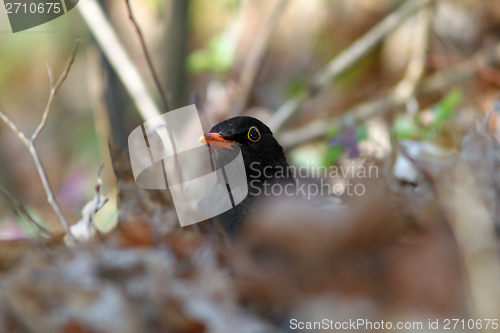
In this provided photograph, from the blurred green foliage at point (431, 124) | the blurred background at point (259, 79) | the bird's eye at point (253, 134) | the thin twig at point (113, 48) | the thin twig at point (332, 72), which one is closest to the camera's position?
the bird's eye at point (253, 134)

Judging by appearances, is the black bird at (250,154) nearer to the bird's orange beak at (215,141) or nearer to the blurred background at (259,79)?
the bird's orange beak at (215,141)

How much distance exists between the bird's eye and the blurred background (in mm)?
840

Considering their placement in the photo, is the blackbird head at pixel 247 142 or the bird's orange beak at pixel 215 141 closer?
the bird's orange beak at pixel 215 141

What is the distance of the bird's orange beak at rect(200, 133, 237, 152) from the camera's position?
2713 millimetres

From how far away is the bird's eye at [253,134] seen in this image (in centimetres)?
298

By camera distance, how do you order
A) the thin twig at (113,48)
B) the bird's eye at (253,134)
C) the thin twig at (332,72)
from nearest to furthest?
the bird's eye at (253,134) < the thin twig at (113,48) < the thin twig at (332,72)

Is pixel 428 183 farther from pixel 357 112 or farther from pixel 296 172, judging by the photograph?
pixel 357 112

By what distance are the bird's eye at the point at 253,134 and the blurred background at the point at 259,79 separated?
84 cm

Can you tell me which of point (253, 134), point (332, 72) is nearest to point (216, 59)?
point (332, 72)

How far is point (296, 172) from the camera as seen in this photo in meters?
4.23

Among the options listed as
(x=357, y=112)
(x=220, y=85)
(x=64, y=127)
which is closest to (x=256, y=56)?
(x=220, y=85)

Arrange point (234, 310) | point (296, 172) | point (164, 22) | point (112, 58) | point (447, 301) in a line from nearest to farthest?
point (447, 301) < point (234, 310) < point (296, 172) < point (112, 58) < point (164, 22)

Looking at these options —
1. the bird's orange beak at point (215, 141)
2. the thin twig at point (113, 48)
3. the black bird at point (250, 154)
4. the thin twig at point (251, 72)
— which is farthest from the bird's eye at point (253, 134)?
the thin twig at point (251, 72)

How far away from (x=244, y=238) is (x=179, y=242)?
11.8 inches
